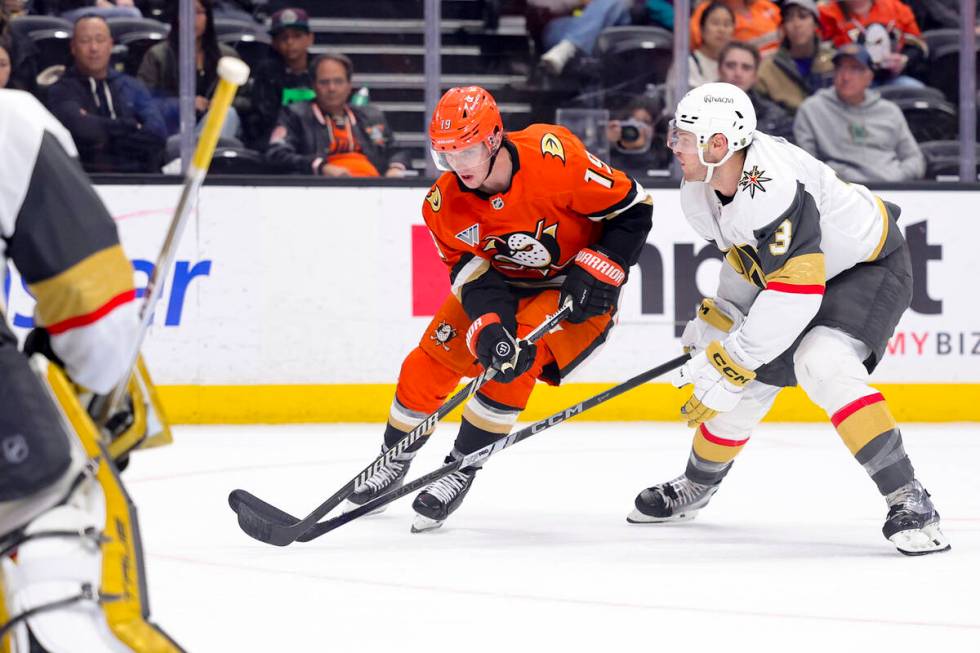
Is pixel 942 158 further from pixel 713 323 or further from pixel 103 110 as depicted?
pixel 103 110

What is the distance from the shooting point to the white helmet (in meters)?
2.87

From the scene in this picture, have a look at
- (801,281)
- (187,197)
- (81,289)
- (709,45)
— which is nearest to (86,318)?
(81,289)

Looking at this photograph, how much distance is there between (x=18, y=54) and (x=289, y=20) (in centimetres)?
98

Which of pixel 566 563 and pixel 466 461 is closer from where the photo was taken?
pixel 566 563

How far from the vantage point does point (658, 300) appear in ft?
16.6

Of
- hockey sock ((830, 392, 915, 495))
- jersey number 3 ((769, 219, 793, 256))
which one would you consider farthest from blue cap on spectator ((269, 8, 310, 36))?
hockey sock ((830, 392, 915, 495))

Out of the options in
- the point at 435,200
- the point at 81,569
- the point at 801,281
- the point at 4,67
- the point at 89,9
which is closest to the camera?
the point at 81,569

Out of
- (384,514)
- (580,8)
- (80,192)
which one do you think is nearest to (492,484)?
(384,514)

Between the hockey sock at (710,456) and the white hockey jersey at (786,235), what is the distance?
43 centimetres

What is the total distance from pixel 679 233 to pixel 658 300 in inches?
10.1

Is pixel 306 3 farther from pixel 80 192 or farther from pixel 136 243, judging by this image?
pixel 80 192

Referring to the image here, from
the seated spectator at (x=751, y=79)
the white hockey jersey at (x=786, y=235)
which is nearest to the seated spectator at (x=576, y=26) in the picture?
the seated spectator at (x=751, y=79)

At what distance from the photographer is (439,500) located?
10.4 ft

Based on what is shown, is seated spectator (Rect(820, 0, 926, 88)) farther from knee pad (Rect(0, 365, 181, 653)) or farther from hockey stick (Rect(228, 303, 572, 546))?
knee pad (Rect(0, 365, 181, 653))
